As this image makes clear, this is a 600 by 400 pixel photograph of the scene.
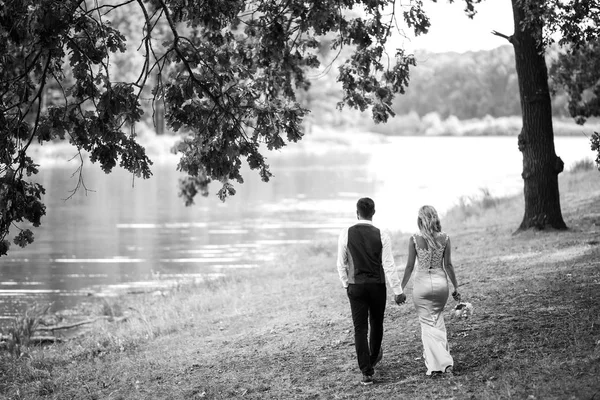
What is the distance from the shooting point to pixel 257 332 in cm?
1166

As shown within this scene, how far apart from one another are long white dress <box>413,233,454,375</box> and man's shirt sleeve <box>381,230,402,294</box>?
30 cm

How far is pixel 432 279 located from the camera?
7.96 metres

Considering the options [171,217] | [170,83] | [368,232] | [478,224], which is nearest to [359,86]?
[170,83]

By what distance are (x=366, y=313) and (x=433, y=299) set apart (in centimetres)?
72

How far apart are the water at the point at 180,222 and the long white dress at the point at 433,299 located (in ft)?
31.6

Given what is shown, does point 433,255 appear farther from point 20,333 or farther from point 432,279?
point 20,333

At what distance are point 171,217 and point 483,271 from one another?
75.5 feet

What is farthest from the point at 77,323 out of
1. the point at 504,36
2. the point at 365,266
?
the point at 504,36

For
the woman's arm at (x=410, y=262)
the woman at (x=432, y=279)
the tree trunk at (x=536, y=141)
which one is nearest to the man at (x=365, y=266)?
the woman's arm at (x=410, y=262)

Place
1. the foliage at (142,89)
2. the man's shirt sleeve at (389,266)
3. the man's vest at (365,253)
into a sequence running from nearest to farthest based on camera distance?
the man's shirt sleeve at (389,266), the man's vest at (365,253), the foliage at (142,89)

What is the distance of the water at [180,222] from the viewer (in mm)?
20906

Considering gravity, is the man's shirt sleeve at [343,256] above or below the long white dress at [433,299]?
above

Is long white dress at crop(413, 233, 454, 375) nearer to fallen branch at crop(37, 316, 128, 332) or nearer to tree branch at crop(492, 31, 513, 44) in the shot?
fallen branch at crop(37, 316, 128, 332)

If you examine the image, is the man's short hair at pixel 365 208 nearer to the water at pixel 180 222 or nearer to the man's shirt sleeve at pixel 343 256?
the man's shirt sleeve at pixel 343 256
